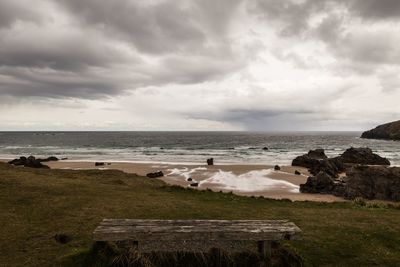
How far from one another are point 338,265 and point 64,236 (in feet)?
28.8

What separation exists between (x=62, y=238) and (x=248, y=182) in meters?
29.7

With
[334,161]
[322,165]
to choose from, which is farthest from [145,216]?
[334,161]

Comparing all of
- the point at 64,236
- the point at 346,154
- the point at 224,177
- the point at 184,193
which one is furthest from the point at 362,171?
the point at 346,154

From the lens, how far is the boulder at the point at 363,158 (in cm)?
6575

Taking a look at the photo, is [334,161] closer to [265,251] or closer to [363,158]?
[363,158]

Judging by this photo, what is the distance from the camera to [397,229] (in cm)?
1242

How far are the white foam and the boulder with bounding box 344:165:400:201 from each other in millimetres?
5603

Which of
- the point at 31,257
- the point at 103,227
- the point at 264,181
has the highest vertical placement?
the point at 103,227

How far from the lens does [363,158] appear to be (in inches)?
2638

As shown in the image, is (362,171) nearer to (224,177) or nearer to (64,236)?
(224,177)

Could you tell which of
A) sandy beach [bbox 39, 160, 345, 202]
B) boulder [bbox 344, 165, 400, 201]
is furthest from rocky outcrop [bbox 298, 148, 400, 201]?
sandy beach [bbox 39, 160, 345, 202]

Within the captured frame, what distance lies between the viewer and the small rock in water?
34.3 ft

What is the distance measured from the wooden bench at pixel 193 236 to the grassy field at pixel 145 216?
1.43 metres

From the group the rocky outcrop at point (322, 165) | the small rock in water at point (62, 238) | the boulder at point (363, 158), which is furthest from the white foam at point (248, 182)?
the boulder at point (363, 158)
